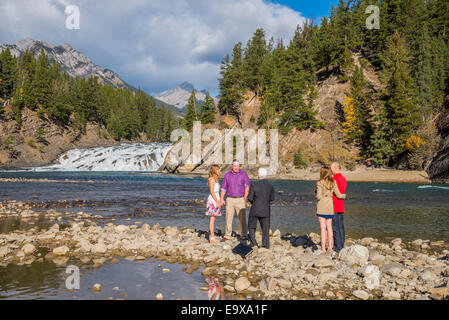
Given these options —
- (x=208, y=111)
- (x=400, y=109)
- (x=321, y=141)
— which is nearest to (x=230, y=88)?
(x=208, y=111)

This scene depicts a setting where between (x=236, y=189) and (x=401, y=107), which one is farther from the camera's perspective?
(x=401, y=107)

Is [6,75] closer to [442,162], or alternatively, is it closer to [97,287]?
[442,162]

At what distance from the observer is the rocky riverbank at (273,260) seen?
649 centimetres

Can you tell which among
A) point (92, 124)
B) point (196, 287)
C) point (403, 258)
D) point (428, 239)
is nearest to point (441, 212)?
point (428, 239)

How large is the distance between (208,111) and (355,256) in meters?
74.4

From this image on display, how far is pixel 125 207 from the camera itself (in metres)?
21.1

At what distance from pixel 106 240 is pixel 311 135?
60.7 metres

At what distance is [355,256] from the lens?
819 centimetres

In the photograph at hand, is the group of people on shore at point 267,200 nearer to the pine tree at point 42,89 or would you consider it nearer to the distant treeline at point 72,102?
the distant treeline at point 72,102

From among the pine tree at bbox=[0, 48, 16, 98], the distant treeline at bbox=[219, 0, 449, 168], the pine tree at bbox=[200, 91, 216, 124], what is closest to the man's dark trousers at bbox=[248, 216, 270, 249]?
the distant treeline at bbox=[219, 0, 449, 168]

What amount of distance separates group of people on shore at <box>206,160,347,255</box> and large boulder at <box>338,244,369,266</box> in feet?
2.19

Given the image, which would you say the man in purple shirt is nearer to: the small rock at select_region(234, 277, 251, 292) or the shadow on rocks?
the shadow on rocks

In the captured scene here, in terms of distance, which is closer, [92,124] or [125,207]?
[125,207]

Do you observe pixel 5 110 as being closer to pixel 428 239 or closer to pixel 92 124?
pixel 92 124
